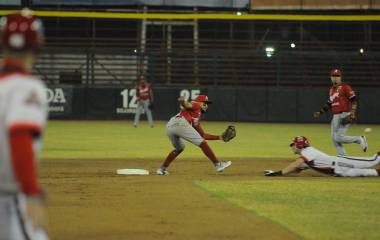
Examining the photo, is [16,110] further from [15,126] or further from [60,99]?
[60,99]

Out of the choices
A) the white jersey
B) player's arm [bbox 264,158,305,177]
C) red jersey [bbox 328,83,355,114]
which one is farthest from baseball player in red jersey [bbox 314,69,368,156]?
the white jersey

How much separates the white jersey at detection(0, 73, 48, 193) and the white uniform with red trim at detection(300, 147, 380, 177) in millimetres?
10231

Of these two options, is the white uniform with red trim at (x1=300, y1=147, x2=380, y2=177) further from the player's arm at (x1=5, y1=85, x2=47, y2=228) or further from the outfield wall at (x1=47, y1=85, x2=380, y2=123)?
the outfield wall at (x1=47, y1=85, x2=380, y2=123)

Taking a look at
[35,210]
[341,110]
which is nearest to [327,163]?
[341,110]

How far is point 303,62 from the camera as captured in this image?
124 feet

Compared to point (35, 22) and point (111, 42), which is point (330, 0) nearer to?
point (111, 42)

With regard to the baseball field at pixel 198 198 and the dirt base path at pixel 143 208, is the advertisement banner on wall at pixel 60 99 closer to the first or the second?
the baseball field at pixel 198 198

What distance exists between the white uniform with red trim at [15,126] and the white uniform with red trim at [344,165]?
1013cm

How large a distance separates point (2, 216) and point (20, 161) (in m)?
0.49

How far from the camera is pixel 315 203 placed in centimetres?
1118

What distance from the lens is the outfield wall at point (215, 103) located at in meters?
35.2

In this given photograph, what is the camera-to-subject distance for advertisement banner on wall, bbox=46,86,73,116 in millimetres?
35031

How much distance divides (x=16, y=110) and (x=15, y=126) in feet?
0.29

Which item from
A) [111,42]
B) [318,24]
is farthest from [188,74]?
[318,24]
